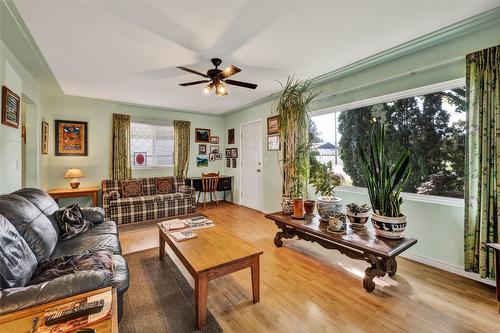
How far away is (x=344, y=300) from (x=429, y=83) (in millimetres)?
2530

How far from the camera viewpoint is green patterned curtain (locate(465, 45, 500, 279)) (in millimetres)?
1979

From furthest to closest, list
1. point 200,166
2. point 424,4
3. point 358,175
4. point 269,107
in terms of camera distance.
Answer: point 200,166, point 269,107, point 358,175, point 424,4

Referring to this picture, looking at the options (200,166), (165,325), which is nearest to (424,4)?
(165,325)

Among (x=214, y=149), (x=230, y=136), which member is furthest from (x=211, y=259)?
(x=214, y=149)

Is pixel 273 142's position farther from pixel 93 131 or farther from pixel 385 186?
pixel 93 131

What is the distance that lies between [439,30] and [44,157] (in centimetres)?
624

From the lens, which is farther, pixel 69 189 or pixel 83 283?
pixel 69 189

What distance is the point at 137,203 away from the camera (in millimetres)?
4191

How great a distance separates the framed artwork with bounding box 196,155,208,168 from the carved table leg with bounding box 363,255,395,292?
478cm

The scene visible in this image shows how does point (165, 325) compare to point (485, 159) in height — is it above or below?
below

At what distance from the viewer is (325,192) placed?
279cm

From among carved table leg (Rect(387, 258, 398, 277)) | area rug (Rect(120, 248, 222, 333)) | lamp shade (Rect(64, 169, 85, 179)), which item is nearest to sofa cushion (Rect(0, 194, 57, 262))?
area rug (Rect(120, 248, 222, 333))

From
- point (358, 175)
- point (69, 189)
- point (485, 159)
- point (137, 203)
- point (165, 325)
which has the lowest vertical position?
point (165, 325)

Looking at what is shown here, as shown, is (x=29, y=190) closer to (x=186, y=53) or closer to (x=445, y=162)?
(x=186, y=53)
